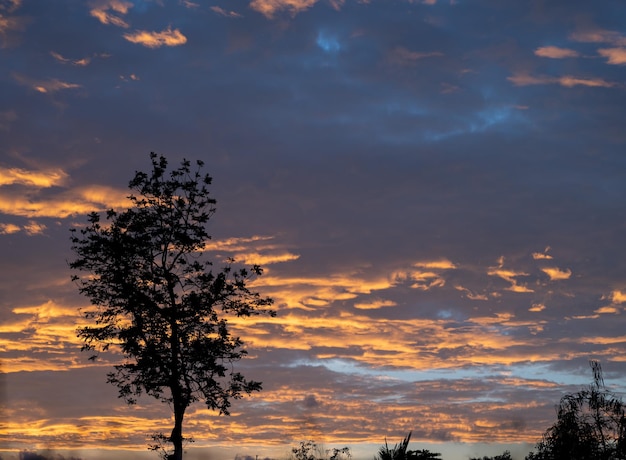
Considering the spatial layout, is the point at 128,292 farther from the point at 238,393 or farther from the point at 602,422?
the point at 602,422

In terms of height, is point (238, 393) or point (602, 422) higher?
point (238, 393)

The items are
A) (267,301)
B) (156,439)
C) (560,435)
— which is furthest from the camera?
(267,301)

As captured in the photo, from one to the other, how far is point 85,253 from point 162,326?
22.2 ft

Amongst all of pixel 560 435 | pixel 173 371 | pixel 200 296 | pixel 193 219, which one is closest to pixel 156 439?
pixel 173 371

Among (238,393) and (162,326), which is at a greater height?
(162,326)

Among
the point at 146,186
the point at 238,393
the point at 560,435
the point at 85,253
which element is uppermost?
the point at 146,186

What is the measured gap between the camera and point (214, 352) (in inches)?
2158

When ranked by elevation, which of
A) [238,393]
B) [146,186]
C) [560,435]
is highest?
[146,186]

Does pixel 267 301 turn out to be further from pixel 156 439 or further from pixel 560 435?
pixel 560 435

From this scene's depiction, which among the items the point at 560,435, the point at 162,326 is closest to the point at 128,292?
the point at 162,326

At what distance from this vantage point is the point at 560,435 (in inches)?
1991

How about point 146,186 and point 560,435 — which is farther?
point 146,186

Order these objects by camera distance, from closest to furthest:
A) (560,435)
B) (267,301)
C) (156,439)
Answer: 1. (560,435)
2. (156,439)
3. (267,301)

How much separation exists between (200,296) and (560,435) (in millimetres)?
23852
